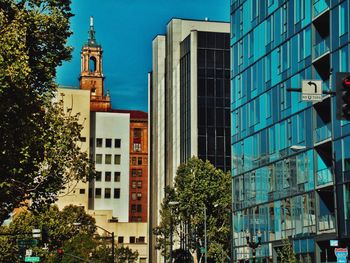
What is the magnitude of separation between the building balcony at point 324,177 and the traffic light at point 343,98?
106 ft

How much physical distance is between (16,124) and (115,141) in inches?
5892

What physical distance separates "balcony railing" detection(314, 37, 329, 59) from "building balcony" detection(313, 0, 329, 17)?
1.85 metres

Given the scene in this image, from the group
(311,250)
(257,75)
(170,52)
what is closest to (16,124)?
(311,250)

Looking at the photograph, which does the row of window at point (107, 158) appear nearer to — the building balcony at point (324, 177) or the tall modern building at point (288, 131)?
the tall modern building at point (288, 131)

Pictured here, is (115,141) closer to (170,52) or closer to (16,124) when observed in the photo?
(170,52)

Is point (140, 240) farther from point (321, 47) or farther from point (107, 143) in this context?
point (321, 47)

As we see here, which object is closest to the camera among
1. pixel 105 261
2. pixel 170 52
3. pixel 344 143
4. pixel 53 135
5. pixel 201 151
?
pixel 53 135

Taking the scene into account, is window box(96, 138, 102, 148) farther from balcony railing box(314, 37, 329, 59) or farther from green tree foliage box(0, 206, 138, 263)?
balcony railing box(314, 37, 329, 59)

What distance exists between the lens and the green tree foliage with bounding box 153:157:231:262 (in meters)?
78.8

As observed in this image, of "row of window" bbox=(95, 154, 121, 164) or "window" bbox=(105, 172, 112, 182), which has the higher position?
"row of window" bbox=(95, 154, 121, 164)

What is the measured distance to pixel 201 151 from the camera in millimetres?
104312

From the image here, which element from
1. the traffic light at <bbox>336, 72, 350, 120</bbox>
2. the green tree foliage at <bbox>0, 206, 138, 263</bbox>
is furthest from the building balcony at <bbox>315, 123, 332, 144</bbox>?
the green tree foliage at <bbox>0, 206, 138, 263</bbox>

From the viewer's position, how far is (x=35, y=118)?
33.5 metres

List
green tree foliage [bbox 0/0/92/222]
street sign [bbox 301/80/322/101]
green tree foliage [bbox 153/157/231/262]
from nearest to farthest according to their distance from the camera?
street sign [bbox 301/80/322/101]
green tree foliage [bbox 0/0/92/222]
green tree foliage [bbox 153/157/231/262]
